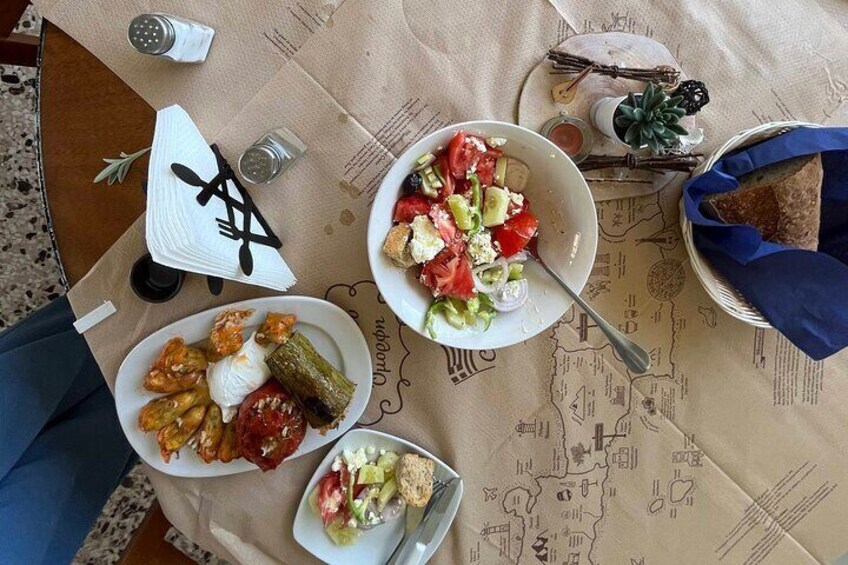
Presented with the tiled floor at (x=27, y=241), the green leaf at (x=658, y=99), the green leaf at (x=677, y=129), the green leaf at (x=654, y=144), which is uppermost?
the green leaf at (x=658, y=99)

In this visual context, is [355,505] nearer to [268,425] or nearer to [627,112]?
[268,425]

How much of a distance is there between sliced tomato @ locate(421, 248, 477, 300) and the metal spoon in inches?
3.8

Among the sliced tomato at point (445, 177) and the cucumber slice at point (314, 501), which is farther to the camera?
the cucumber slice at point (314, 501)

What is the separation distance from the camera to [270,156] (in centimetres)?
76

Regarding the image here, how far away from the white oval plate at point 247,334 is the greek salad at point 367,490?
0.05 metres

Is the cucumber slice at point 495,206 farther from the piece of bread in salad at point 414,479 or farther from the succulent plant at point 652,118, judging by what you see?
the piece of bread in salad at point 414,479

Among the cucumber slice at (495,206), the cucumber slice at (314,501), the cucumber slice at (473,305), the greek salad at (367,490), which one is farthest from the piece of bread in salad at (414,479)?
the cucumber slice at (495,206)

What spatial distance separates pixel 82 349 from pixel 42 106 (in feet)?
1.13

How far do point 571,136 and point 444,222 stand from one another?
23 centimetres

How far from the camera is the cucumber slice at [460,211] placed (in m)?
A: 0.72

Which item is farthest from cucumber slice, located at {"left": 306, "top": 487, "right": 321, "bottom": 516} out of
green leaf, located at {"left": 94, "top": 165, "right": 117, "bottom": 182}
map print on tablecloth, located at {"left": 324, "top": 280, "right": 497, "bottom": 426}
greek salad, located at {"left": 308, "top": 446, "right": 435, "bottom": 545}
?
green leaf, located at {"left": 94, "top": 165, "right": 117, "bottom": 182}

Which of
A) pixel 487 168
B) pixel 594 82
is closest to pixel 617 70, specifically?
pixel 594 82

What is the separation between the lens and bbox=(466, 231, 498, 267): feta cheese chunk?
73 cm

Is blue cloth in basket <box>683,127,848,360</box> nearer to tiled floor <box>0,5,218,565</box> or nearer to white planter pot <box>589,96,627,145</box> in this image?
white planter pot <box>589,96,627,145</box>
